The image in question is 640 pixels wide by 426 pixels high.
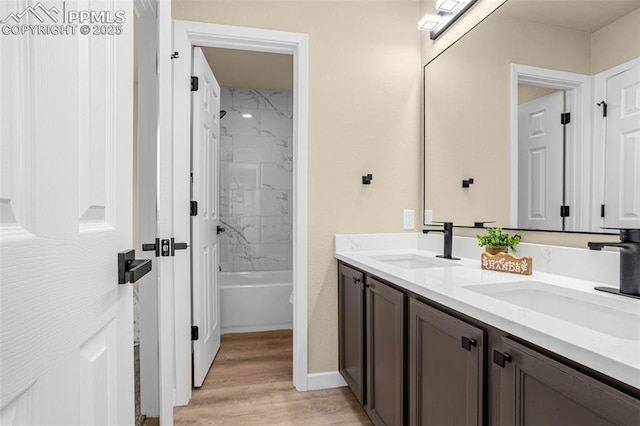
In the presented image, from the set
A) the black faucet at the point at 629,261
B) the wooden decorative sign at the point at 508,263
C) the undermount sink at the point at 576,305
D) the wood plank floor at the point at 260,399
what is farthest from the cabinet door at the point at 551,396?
the wood plank floor at the point at 260,399

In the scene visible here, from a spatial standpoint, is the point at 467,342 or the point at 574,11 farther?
the point at 574,11

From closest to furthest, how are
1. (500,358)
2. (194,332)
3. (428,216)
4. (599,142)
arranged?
1. (500,358)
2. (599,142)
3. (194,332)
4. (428,216)

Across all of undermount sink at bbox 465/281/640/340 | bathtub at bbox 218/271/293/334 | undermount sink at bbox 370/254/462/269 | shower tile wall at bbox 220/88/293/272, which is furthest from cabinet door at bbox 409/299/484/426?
shower tile wall at bbox 220/88/293/272

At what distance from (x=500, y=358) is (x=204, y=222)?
191 centimetres

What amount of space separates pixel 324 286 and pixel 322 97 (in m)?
1.23

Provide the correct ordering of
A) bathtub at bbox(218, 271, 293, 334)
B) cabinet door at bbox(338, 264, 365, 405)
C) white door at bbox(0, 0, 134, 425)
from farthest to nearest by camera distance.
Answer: bathtub at bbox(218, 271, 293, 334) → cabinet door at bbox(338, 264, 365, 405) → white door at bbox(0, 0, 134, 425)

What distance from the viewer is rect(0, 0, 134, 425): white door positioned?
1.38ft

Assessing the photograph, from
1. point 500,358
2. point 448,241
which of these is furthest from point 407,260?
point 500,358

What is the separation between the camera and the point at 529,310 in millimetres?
894

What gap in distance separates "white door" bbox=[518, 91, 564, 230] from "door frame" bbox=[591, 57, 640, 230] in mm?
135

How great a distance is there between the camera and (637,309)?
95 cm

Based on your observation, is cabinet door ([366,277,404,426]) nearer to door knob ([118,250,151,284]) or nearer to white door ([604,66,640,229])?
white door ([604,66,640,229])

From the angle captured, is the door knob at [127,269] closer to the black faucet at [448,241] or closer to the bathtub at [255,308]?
the black faucet at [448,241]

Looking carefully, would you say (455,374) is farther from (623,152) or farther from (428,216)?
(428,216)
